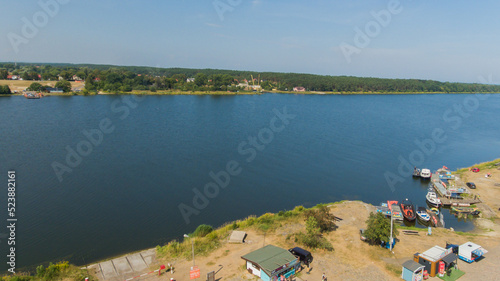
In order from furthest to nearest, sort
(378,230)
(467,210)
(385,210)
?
(467,210)
(385,210)
(378,230)

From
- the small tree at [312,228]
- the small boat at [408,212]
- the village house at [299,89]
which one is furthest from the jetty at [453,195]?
the village house at [299,89]

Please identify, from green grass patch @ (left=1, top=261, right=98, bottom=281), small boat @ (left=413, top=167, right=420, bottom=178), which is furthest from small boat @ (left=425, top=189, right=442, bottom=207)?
green grass patch @ (left=1, top=261, right=98, bottom=281)

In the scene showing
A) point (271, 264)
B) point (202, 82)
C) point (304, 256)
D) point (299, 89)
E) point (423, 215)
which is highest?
point (202, 82)

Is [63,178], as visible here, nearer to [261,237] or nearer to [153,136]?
[153,136]

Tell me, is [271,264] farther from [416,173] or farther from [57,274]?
[416,173]

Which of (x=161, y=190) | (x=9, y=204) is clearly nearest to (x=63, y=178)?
(x=9, y=204)

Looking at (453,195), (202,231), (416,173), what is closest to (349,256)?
(202,231)

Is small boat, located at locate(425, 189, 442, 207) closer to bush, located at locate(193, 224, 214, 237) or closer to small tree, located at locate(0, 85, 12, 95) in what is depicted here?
bush, located at locate(193, 224, 214, 237)

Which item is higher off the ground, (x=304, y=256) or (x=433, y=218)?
(x=304, y=256)
